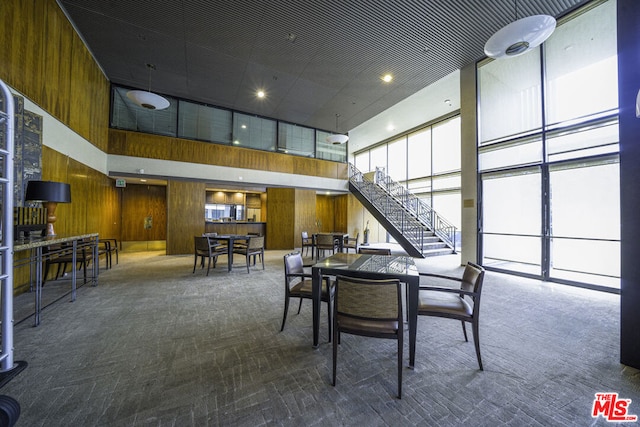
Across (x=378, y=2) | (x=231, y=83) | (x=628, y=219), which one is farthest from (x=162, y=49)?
(x=628, y=219)

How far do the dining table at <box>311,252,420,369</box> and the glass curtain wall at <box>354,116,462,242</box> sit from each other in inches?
335

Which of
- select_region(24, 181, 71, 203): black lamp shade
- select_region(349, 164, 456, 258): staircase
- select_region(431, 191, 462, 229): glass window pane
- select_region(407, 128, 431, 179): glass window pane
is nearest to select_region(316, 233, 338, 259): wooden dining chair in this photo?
select_region(349, 164, 456, 258): staircase

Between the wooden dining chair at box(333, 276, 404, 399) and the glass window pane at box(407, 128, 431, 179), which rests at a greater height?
the glass window pane at box(407, 128, 431, 179)

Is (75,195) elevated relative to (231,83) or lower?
lower

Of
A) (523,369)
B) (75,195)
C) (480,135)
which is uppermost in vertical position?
(480,135)

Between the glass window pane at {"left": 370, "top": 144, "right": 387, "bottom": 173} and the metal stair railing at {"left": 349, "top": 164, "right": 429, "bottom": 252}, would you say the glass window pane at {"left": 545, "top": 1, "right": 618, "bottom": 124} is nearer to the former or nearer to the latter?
the metal stair railing at {"left": 349, "top": 164, "right": 429, "bottom": 252}

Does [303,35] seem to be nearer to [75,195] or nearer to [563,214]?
[75,195]

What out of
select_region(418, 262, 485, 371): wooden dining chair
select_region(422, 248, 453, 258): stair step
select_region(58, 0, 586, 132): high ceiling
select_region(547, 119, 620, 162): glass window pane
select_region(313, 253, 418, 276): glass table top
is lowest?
select_region(422, 248, 453, 258): stair step

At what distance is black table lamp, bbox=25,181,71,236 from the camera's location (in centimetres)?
328

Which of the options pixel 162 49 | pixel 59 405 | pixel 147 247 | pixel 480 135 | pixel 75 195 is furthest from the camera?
pixel 147 247

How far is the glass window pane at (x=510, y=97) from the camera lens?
5.41 meters

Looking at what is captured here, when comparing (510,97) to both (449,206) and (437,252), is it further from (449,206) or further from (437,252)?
(449,206)

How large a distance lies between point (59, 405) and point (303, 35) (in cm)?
656

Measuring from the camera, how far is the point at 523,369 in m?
2.13
